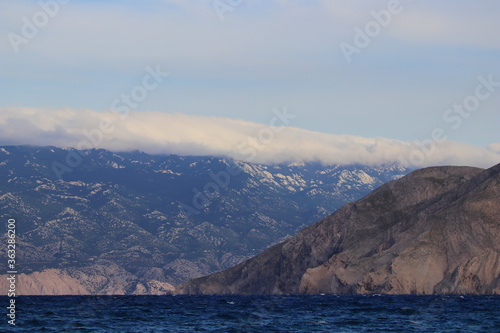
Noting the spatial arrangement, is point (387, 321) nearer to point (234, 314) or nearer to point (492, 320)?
point (492, 320)

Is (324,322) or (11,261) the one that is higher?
(11,261)

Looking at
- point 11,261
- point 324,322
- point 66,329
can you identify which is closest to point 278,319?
point 324,322

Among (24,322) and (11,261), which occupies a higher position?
(11,261)

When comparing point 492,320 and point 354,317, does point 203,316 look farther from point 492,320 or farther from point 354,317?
point 492,320

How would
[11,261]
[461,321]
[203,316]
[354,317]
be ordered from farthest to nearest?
[203,316] < [354,317] < [461,321] < [11,261]

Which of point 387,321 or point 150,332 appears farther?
point 387,321

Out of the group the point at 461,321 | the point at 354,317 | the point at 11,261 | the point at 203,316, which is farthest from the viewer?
the point at 203,316

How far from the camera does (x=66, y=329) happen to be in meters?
106

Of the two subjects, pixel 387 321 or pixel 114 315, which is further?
pixel 114 315

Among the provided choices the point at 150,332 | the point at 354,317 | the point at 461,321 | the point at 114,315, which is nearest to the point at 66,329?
the point at 150,332

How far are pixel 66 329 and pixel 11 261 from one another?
12211mm

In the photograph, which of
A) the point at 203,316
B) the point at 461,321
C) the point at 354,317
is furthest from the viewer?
the point at 203,316

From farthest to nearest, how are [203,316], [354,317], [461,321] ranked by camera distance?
[203,316]
[354,317]
[461,321]

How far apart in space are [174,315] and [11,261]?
42797 mm
